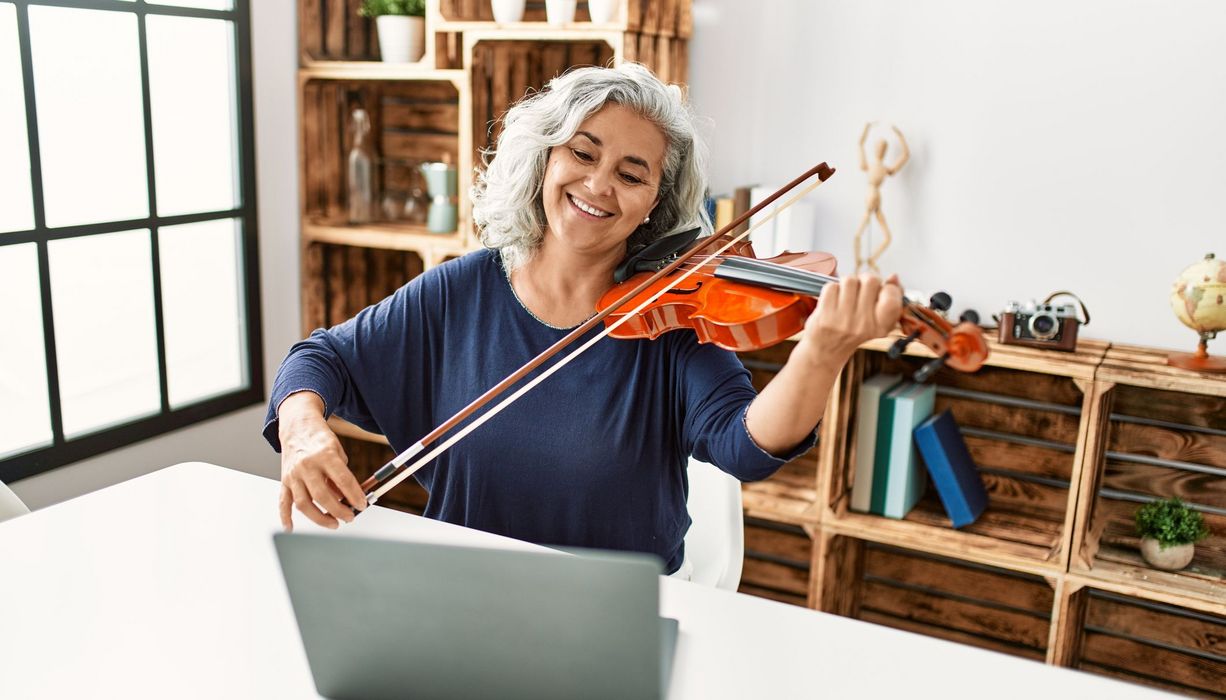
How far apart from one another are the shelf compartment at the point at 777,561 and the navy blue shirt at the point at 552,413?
117 centimetres

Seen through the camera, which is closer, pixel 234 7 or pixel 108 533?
pixel 108 533

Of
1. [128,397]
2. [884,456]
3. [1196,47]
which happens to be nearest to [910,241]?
[884,456]

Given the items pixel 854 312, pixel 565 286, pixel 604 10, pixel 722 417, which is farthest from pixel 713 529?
pixel 604 10

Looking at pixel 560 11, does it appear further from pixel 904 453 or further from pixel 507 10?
pixel 904 453

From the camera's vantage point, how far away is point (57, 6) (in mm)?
2281

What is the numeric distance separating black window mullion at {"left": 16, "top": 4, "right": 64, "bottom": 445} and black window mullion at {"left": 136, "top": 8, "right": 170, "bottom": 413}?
0.28 m

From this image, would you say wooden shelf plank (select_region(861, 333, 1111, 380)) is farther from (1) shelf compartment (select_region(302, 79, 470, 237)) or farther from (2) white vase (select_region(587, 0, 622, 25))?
(1) shelf compartment (select_region(302, 79, 470, 237))

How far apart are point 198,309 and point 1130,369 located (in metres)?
2.27

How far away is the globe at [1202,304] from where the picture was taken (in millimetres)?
2002

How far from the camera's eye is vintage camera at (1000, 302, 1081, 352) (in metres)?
2.20

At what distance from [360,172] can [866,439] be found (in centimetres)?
160

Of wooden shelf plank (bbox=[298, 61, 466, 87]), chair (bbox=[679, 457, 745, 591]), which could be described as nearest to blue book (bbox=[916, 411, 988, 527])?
chair (bbox=[679, 457, 745, 591])

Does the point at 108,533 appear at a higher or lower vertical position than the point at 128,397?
higher

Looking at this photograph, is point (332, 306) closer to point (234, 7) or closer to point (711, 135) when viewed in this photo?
point (234, 7)
